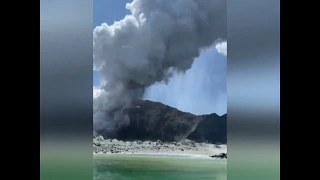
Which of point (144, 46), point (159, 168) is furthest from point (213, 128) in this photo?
point (144, 46)

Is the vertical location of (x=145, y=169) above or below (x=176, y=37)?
below

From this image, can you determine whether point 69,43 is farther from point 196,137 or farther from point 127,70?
point 196,137

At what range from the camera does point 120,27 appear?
3334 millimetres

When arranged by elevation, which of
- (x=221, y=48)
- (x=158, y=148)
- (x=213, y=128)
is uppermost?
(x=221, y=48)

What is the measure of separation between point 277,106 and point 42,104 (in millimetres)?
1675

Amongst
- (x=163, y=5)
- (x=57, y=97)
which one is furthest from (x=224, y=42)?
(x=57, y=97)

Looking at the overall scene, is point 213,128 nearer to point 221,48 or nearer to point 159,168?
point 159,168

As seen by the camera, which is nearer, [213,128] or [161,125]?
[213,128]

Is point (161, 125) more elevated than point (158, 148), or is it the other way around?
point (161, 125)

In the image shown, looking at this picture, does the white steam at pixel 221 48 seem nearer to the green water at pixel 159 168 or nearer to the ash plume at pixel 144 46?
the ash plume at pixel 144 46

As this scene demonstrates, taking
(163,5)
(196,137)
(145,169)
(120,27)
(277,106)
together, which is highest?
(163,5)

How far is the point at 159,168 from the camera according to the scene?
3266 mm

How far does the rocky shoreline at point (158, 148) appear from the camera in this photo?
10.6ft

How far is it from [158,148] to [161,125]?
22 cm
